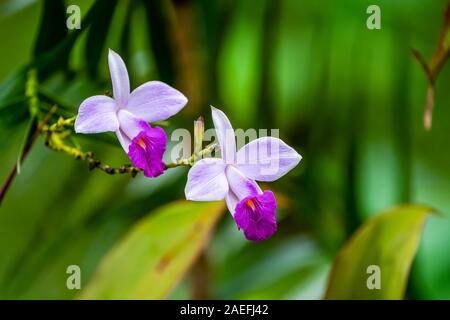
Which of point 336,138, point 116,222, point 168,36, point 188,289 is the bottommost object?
point 188,289

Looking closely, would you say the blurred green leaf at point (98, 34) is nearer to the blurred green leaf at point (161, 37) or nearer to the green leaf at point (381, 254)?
the blurred green leaf at point (161, 37)

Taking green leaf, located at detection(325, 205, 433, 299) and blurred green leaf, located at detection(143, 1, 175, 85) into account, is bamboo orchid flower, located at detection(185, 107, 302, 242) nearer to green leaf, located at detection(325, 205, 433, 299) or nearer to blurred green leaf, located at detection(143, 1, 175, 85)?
green leaf, located at detection(325, 205, 433, 299)

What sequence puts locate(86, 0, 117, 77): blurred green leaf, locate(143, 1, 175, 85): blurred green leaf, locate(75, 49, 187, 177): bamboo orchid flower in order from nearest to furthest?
1. locate(75, 49, 187, 177): bamboo orchid flower
2. locate(86, 0, 117, 77): blurred green leaf
3. locate(143, 1, 175, 85): blurred green leaf

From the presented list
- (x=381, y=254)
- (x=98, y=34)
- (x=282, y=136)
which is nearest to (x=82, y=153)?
(x=98, y=34)

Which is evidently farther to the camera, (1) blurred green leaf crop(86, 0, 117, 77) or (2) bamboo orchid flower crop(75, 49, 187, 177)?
(1) blurred green leaf crop(86, 0, 117, 77)

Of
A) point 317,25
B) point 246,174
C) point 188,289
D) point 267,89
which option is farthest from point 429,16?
point 246,174

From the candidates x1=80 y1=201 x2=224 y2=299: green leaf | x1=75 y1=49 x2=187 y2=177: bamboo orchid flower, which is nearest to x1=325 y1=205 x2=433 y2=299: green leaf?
x1=80 y1=201 x2=224 y2=299: green leaf

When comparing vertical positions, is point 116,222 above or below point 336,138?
below
